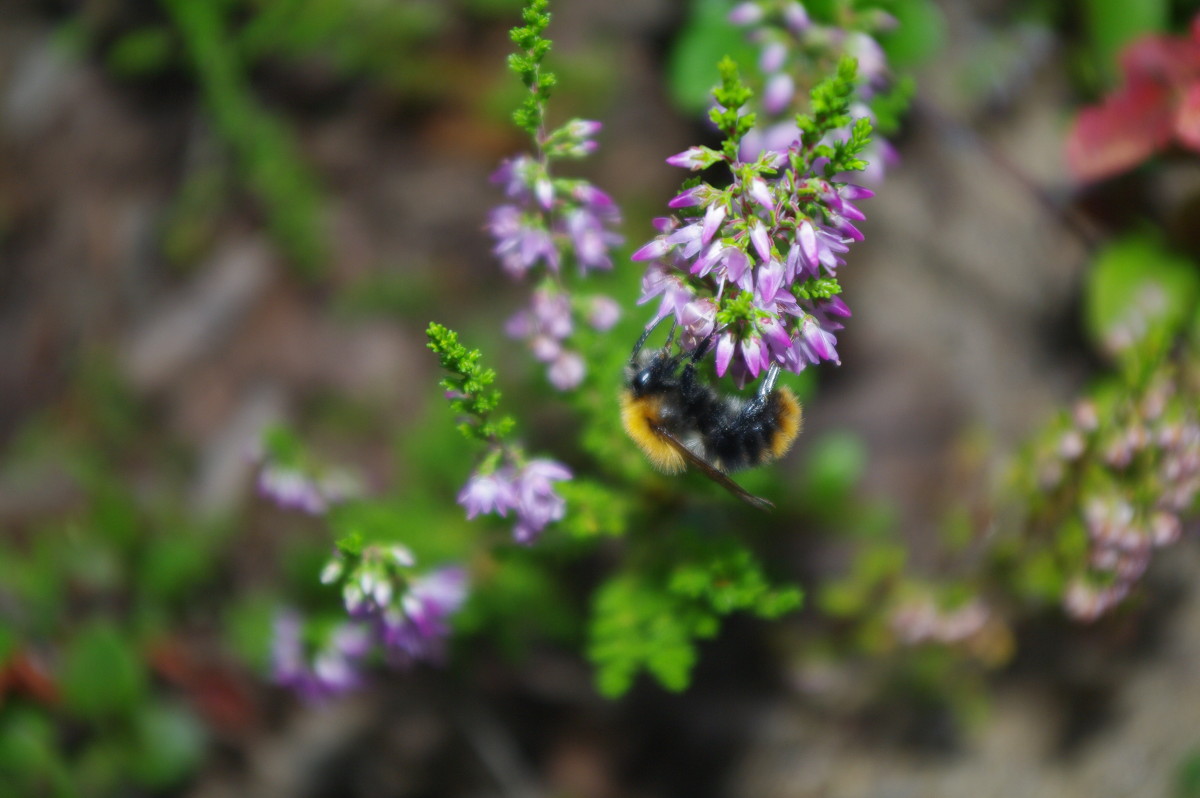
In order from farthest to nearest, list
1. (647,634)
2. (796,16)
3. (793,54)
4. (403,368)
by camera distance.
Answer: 1. (403,368)
2. (793,54)
3. (796,16)
4. (647,634)

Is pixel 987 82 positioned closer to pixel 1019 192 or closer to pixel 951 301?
pixel 1019 192

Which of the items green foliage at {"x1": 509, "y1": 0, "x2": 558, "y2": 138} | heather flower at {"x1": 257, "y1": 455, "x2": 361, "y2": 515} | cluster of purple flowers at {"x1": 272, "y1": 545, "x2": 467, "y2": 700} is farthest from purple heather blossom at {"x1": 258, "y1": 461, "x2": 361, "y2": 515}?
green foliage at {"x1": 509, "y1": 0, "x2": 558, "y2": 138}

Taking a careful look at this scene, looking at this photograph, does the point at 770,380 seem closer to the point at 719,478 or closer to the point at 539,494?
the point at 719,478

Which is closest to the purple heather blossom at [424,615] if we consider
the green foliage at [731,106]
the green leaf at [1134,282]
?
the green foliage at [731,106]

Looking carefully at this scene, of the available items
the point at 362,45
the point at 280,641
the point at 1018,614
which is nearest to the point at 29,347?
the point at 362,45

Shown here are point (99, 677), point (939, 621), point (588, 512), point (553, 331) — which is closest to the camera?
point (553, 331)

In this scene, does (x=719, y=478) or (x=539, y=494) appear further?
(x=539, y=494)

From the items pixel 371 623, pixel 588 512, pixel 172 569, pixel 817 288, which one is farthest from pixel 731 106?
pixel 172 569
